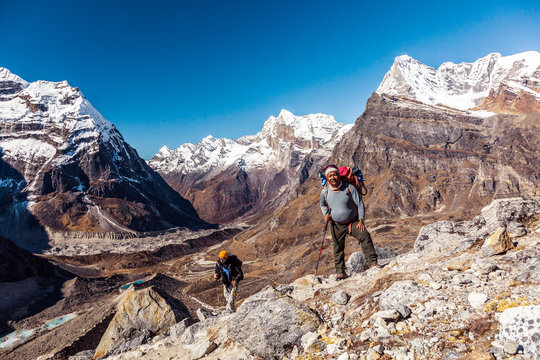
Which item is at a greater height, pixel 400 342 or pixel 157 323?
pixel 400 342

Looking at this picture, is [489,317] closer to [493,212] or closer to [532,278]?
[532,278]

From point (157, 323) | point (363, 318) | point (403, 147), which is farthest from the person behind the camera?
point (403, 147)

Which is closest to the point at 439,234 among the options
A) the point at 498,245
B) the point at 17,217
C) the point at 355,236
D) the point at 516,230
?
the point at 516,230

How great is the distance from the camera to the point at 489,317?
16.3 ft

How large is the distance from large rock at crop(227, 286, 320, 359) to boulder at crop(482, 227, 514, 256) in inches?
188

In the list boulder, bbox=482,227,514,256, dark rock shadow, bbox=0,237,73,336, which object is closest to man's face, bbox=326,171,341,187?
boulder, bbox=482,227,514,256

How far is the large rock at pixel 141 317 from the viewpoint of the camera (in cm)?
1471

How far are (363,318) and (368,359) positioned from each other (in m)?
1.55

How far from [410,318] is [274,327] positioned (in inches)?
118

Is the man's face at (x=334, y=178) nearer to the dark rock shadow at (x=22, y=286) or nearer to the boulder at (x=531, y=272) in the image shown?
the boulder at (x=531, y=272)

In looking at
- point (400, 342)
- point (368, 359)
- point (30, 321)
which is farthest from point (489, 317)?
point (30, 321)

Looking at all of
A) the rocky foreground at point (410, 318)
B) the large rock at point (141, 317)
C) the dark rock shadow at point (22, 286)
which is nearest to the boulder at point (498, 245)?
the rocky foreground at point (410, 318)

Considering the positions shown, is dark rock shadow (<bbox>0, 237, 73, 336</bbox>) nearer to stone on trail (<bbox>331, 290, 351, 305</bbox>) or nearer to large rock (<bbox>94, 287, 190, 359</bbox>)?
large rock (<bbox>94, 287, 190, 359</bbox>)

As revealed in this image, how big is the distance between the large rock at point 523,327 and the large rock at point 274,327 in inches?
146
